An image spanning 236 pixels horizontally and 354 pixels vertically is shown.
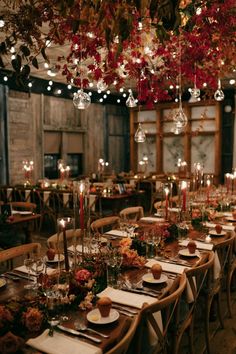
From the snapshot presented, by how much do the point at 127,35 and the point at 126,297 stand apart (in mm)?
1456

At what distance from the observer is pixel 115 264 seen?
2.29m

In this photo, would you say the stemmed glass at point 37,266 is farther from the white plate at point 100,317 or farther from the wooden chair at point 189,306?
the wooden chair at point 189,306

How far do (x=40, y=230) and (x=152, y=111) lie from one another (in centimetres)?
599

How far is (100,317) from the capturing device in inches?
72.3

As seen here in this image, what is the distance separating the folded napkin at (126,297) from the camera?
2012 millimetres

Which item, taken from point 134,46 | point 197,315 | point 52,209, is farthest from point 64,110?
point 197,315

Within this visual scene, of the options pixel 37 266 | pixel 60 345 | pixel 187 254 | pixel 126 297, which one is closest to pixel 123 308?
pixel 126 297

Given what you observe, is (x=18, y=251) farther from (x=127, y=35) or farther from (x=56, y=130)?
(x=56, y=130)

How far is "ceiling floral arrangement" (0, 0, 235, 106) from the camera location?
1713 millimetres

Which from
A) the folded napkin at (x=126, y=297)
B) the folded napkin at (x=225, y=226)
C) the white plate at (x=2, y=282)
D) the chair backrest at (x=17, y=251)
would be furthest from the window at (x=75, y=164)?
the folded napkin at (x=126, y=297)

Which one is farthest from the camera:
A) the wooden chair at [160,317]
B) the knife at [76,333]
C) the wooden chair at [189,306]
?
the wooden chair at [189,306]

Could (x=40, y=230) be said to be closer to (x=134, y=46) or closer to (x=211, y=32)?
(x=134, y=46)

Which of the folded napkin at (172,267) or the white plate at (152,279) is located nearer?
the white plate at (152,279)

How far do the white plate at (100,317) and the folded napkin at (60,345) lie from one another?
0.16m
